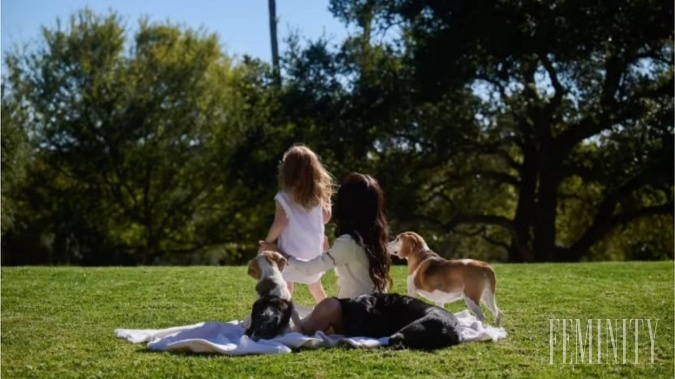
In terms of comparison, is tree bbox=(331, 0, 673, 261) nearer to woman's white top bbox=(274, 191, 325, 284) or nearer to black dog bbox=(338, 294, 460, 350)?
woman's white top bbox=(274, 191, 325, 284)

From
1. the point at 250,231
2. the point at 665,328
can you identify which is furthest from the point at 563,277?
the point at 250,231

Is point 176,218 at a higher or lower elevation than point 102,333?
higher

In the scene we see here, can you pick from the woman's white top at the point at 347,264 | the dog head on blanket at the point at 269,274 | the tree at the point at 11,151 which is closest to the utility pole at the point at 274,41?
the tree at the point at 11,151

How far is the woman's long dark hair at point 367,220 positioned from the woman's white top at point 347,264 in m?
0.06

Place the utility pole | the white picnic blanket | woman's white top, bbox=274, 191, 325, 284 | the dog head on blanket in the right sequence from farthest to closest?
the utility pole
woman's white top, bbox=274, 191, 325, 284
the dog head on blanket
the white picnic blanket

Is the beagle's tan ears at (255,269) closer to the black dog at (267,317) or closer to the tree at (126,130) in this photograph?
the black dog at (267,317)

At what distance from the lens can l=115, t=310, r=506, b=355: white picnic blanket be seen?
7.64 m

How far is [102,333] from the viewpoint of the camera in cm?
893

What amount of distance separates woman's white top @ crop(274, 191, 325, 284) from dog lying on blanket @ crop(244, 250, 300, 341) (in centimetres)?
152

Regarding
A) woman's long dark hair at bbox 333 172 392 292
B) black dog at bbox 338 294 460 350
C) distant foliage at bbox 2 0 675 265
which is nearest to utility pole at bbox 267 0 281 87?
distant foliage at bbox 2 0 675 265

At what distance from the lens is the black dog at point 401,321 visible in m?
7.80

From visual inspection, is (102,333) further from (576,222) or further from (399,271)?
(576,222)

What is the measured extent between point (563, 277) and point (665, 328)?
4.79m

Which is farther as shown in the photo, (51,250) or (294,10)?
(51,250)
